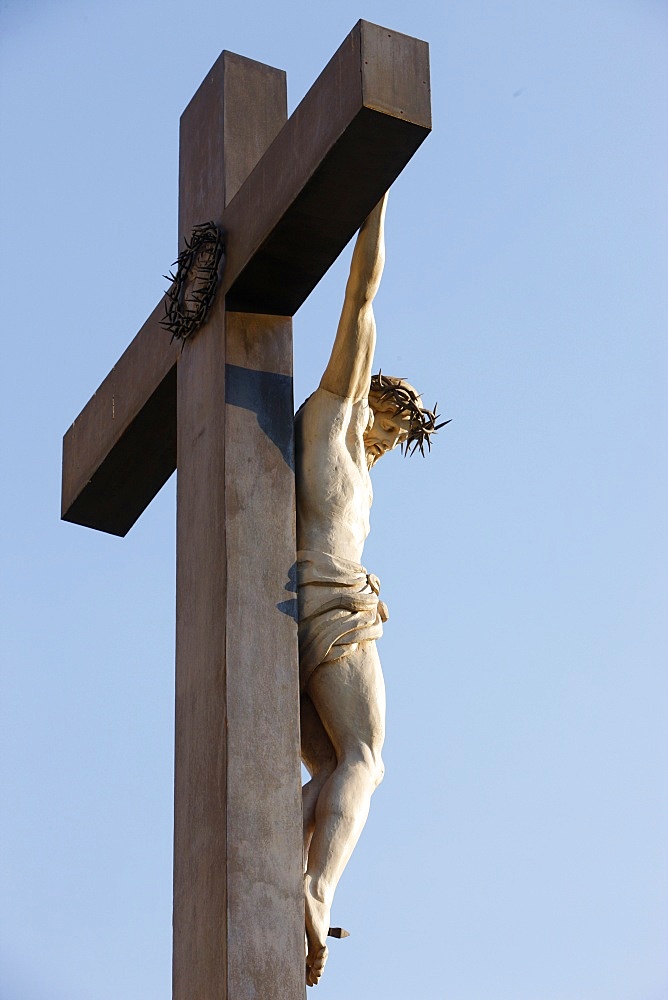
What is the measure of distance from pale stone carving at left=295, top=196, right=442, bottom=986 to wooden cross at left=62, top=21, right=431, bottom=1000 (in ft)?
0.38

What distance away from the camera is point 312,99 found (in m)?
5.20

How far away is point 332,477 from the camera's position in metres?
5.43

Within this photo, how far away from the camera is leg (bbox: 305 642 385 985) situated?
16.5ft

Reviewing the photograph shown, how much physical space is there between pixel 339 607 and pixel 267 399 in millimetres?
605

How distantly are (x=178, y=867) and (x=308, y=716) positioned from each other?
59 centimetres

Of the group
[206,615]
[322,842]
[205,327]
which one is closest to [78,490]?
[205,327]

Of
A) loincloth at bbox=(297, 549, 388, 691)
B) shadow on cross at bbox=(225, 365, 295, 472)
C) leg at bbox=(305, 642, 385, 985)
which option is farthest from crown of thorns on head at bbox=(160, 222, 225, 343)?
leg at bbox=(305, 642, 385, 985)

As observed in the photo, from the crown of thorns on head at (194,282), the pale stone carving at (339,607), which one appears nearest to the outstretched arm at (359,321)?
the pale stone carving at (339,607)

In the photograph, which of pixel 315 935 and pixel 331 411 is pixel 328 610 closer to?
pixel 331 411

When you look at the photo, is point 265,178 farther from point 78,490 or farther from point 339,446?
point 78,490

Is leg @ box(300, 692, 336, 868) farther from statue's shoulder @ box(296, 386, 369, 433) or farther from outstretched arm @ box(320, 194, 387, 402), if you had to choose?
outstretched arm @ box(320, 194, 387, 402)

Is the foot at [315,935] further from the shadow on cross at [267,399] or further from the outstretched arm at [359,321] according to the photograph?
the outstretched arm at [359,321]

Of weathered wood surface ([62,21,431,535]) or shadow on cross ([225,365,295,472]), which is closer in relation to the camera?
weathered wood surface ([62,21,431,535])

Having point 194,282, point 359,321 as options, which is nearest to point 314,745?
point 359,321
